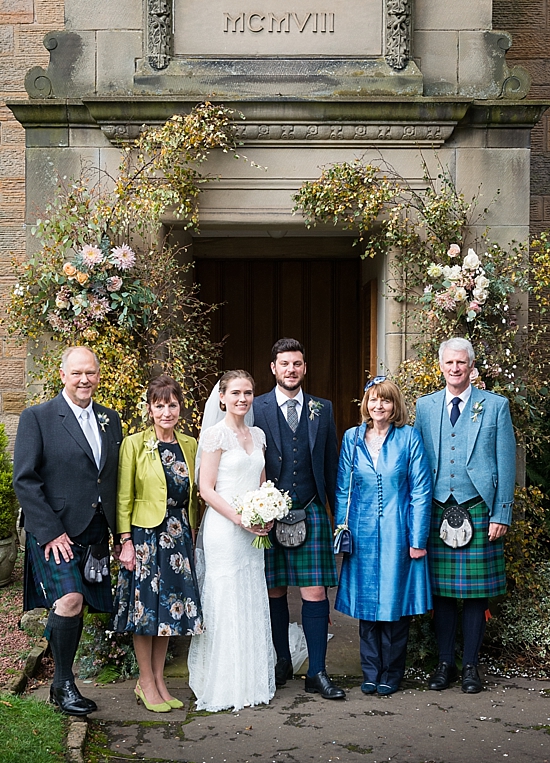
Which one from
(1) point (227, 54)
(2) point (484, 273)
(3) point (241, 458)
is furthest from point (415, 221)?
(3) point (241, 458)

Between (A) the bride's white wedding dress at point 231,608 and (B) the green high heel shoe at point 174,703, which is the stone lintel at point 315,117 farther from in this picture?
(B) the green high heel shoe at point 174,703

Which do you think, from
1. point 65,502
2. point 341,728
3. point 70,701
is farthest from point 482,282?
point 70,701

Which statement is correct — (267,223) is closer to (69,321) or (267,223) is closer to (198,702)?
(69,321)

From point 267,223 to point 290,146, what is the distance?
538 millimetres

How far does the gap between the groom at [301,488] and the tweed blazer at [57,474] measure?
37.2 inches

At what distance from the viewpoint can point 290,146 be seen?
6.02 meters

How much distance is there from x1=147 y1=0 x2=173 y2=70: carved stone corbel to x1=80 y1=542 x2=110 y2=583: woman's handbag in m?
3.30

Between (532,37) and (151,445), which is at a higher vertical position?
(532,37)

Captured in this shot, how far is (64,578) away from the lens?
433cm

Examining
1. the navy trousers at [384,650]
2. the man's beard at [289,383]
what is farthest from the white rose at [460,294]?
the navy trousers at [384,650]

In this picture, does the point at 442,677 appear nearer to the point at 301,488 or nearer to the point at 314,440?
the point at 301,488

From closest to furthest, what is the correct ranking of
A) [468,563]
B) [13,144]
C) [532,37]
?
[468,563] < [532,37] < [13,144]

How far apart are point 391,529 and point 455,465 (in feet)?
1.70

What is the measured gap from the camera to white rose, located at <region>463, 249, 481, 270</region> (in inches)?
227
